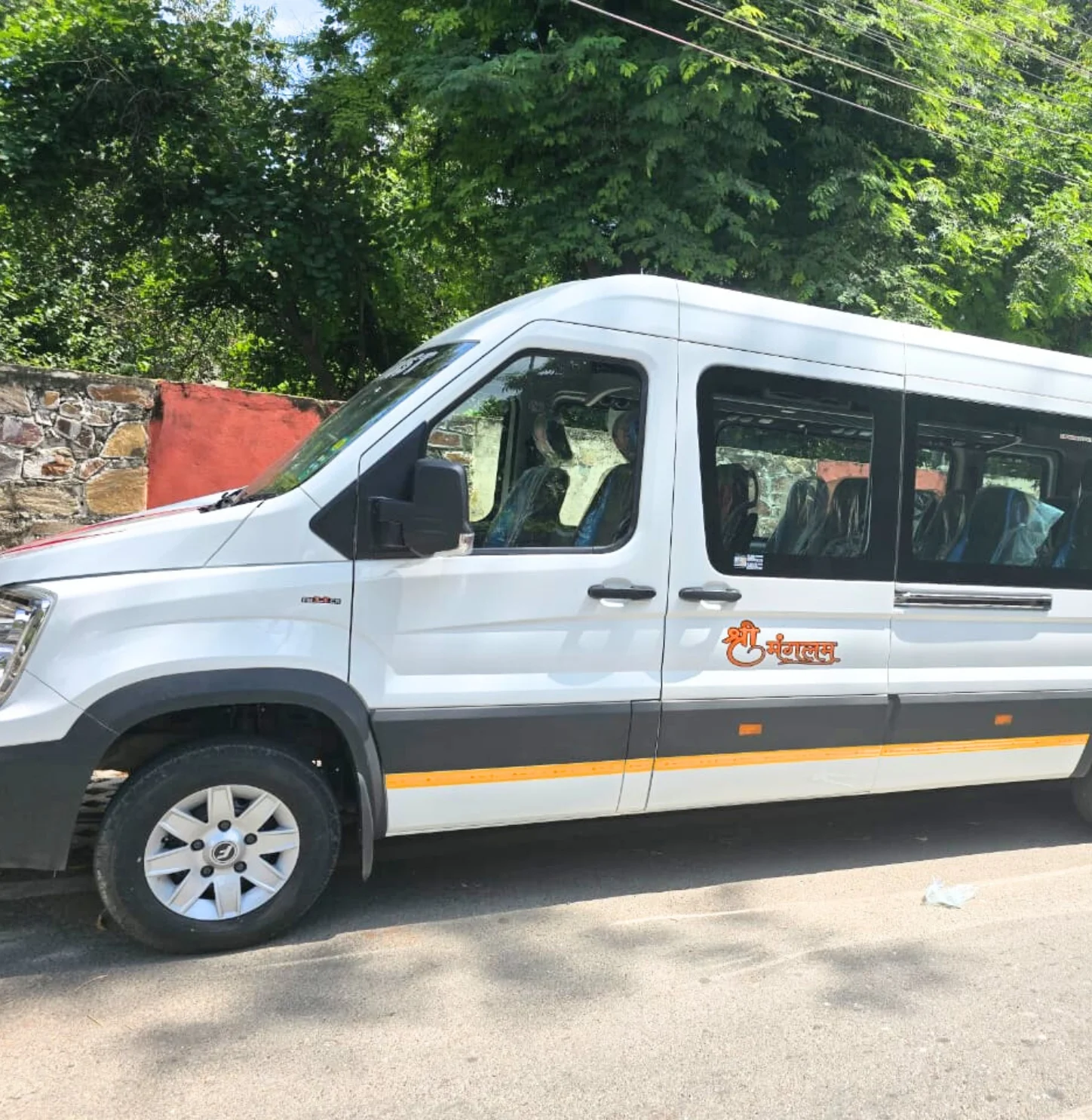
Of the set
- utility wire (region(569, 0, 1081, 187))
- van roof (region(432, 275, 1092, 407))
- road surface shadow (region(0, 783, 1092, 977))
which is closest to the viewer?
road surface shadow (region(0, 783, 1092, 977))

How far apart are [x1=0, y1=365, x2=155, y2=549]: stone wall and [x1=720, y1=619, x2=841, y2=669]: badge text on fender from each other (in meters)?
4.97

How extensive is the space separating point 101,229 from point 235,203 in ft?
6.71

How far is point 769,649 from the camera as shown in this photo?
417 centimetres

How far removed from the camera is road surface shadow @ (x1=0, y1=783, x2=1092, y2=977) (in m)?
3.71

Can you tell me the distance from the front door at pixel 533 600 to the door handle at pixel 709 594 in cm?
10

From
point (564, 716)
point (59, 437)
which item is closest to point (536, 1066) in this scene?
point (564, 716)

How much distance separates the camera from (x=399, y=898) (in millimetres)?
4074

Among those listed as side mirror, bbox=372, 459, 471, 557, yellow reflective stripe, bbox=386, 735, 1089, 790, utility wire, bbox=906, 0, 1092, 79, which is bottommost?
yellow reflective stripe, bbox=386, 735, 1089, 790

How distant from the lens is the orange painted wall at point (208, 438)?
7242 mm

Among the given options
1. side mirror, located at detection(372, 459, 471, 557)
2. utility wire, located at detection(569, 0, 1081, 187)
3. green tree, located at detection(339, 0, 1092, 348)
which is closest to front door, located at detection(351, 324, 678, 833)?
side mirror, located at detection(372, 459, 471, 557)

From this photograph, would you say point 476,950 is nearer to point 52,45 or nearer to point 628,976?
point 628,976

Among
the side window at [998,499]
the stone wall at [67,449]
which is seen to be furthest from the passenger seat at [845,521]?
the stone wall at [67,449]

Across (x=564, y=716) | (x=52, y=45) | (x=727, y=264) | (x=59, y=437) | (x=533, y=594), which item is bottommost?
(x=564, y=716)

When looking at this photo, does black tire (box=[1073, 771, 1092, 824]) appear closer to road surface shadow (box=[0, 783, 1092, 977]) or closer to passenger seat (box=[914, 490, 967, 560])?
road surface shadow (box=[0, 783, 1092, 977])
